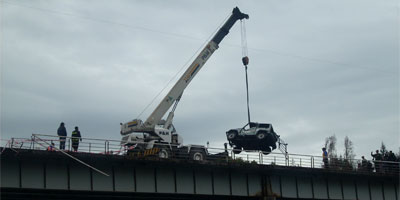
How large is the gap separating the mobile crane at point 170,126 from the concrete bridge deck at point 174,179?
46.4 inches

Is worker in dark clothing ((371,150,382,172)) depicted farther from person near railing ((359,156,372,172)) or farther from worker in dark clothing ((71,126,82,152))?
worker in dark clothing ((71,126,82,152))

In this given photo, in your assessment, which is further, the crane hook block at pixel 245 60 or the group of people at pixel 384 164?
the group of people at pixel 384 164

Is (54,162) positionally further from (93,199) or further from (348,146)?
(348,146)

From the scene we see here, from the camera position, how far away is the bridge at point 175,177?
25797mm

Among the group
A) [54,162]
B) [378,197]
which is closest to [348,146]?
[378,197]

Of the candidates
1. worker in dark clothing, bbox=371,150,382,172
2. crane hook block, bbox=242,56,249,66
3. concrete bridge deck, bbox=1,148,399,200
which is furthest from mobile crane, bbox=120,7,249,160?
worker in dark clothing, bbox=371,150,382,172

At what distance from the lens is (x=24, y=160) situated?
25.5 meters

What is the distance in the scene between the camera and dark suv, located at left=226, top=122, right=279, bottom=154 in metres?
36.3

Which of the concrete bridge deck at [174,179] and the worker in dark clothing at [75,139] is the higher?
the worker in dark clothing at [75,139]

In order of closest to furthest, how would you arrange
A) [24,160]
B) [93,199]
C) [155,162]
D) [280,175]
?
[24,160] < [155,162] < [280,175] < [93,199]

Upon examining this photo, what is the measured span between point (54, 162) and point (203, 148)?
957 cm

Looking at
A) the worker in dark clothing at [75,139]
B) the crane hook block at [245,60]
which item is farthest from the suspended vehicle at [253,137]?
the worker in dark clothing at [75,139]

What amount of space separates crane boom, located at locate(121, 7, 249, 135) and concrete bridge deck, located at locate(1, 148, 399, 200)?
3823mm

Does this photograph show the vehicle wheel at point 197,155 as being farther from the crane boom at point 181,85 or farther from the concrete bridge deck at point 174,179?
the crane boom at point 181,85
